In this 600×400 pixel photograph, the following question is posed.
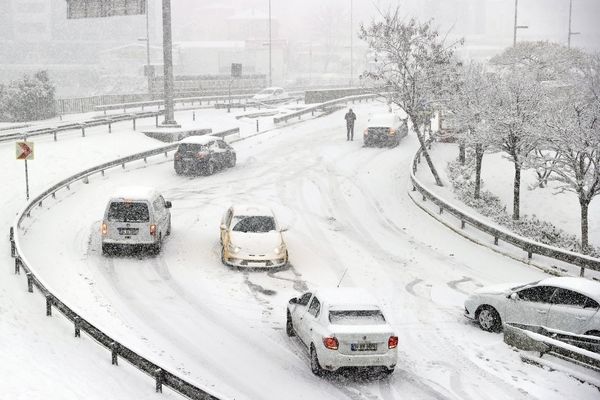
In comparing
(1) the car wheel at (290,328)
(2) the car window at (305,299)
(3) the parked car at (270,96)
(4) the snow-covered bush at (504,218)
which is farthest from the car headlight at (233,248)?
(3) the parked car at (270,96)

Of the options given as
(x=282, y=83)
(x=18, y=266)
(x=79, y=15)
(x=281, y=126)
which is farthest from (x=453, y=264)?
(x=282, y=83)

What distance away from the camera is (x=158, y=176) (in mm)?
31562

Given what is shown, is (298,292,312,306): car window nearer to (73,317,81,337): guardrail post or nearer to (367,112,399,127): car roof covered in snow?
(73,317,81,337): guardrail post

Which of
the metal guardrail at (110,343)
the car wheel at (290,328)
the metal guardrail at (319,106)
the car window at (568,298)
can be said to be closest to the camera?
the metal guardrail at (110,343)

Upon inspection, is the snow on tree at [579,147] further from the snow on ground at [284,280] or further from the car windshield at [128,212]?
the car windshield at [128,212]

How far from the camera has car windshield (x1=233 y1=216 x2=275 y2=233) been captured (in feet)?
64.4

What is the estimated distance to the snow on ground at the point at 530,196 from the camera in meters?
31.6

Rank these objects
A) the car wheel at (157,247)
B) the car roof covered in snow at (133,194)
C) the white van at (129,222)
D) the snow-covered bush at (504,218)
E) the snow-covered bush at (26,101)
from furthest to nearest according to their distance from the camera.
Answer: the snow-covered bush at (26,101) < the snow-covered bush at (504,218) < the car wheel at (157,247) < the car roof covered in snow at (133,194) < the white van at (129,222)

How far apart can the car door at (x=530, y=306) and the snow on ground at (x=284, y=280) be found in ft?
2.06

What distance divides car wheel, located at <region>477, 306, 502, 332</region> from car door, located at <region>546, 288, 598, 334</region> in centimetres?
114

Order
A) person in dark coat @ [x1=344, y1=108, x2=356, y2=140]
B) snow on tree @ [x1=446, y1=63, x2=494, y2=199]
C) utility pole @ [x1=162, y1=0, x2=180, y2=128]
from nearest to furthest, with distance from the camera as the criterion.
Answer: snow on tree @ [x1=446, y1=63, x2=494, y2=199] < utility pole @ [x1=162, y1=0, x2=180, y2=128] < person in dark coat @ [x1=344, y1=108, x2=356, y2=140]

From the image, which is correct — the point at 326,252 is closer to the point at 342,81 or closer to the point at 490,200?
the point at 490,200

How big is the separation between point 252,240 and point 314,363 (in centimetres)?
697

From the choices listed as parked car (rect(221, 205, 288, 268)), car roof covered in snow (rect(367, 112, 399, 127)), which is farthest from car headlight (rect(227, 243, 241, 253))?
car roof covered in snow (rect(367, 112, 399, 127))
